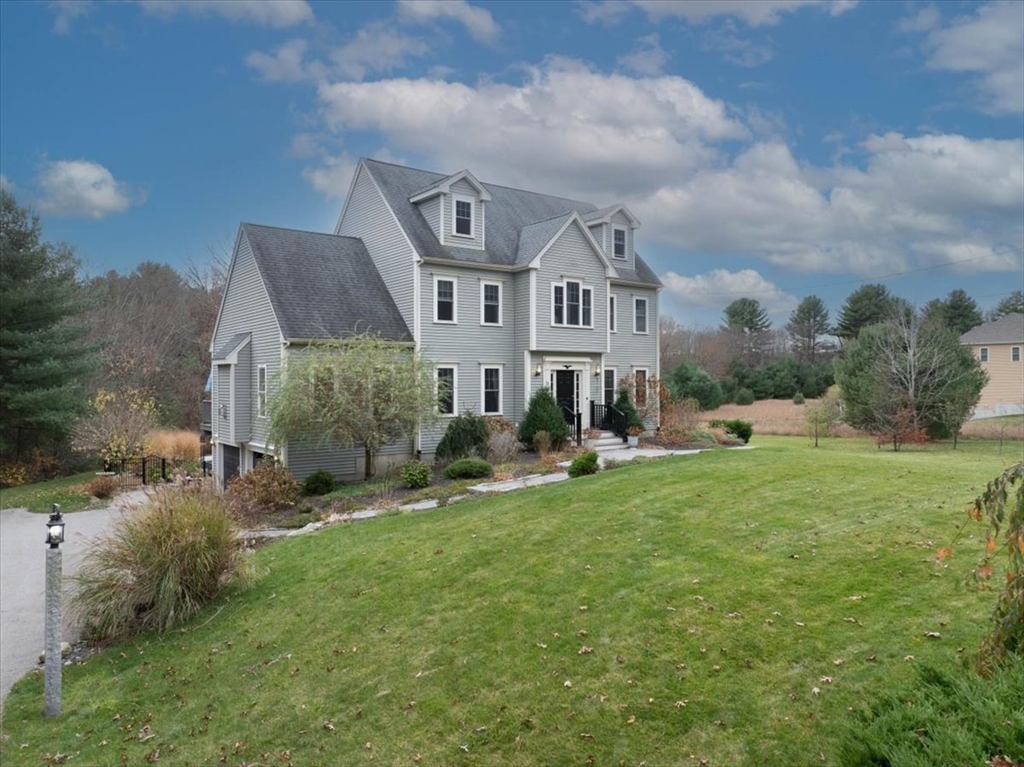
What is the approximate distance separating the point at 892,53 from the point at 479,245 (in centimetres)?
1244

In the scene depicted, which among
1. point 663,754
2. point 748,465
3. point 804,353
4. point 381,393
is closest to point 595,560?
point 663,754

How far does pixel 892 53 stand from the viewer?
15125 mm

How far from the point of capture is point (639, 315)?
26453 mm

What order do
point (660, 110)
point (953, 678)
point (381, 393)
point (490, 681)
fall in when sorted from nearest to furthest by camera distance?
1. point (953, 678)
2. point (490, 681)
3. point (381, 393)
4. point (660, 110)

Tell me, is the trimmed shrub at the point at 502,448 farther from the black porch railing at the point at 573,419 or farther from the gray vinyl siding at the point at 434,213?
the gray vinyl siding at the point at 434,213

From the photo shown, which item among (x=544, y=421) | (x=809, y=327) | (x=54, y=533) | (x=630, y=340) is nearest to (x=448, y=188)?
(x=544, y=421)

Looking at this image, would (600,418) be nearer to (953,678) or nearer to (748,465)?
(748,465)

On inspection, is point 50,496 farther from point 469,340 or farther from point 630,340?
point 630,340

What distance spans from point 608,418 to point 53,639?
18.9m

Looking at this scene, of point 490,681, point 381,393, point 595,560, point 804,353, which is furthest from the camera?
point 804,353

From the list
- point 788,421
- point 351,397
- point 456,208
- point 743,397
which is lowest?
point 788,421

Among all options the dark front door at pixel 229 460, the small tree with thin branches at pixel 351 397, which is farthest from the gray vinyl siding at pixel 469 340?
the dark front door at pixel 229 460

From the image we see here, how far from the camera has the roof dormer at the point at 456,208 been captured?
68.7 feet

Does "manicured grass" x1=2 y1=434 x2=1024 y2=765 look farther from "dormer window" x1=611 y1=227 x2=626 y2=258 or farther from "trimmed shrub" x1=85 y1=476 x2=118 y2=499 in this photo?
"dormer window" x1=611 y1=227 x2=626 y2=258
